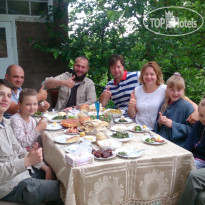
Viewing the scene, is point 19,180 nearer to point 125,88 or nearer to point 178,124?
point 178,124

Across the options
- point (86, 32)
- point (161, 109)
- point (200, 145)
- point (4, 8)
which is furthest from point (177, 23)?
point (4, 8)

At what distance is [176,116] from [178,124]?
162 millimetres

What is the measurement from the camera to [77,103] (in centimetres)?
363

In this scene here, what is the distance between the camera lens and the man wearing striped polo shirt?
3.24m

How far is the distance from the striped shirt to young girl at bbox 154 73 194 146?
0.91 m

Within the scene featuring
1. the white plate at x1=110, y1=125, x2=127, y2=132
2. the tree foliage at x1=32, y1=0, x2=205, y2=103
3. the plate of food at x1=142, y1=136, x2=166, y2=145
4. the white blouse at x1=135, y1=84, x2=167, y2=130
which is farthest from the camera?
the tree foliage at x1=32, y1=0, x2=205, y2=103

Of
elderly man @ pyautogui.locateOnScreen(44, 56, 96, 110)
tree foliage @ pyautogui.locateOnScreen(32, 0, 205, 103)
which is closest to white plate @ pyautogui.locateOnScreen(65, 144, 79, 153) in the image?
elderly man @ pyautogui.locateOnScreen(44, 56, 96, 110)

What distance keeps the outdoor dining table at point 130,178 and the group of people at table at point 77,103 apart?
0.11 meters

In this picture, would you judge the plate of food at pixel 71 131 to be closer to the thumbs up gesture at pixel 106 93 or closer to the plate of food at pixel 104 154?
the plate of food at pixel 104 154

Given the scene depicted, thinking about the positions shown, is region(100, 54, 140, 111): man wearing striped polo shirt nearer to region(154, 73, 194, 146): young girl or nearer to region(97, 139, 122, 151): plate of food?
region(154, 73, 194, 146): young girl

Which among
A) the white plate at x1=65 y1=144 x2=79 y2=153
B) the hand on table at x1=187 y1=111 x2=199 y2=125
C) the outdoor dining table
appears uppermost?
the hand on table at x1=187 y1=111 x2=199 y2=125

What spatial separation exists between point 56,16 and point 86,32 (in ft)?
2.61

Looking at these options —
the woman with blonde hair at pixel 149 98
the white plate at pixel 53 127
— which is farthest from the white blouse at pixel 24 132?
the woman with blonde hair at pixel 149 98

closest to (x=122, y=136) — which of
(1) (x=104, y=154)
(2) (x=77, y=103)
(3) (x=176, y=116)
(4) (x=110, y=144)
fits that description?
(4) (x=110, y=144)
